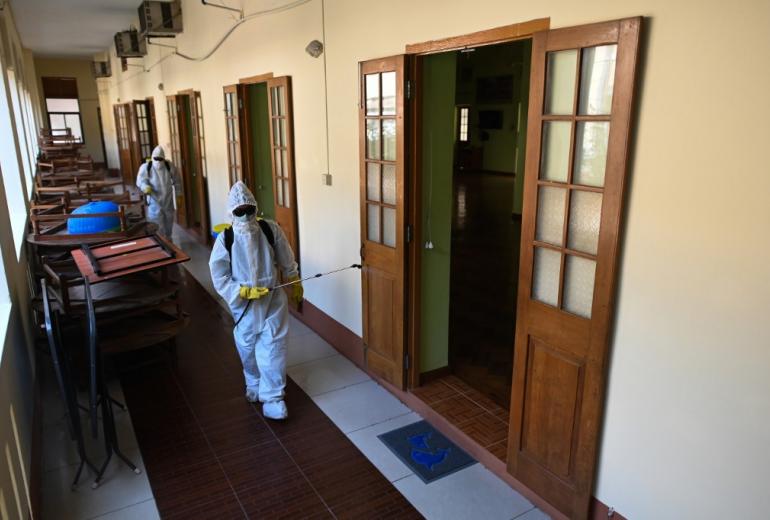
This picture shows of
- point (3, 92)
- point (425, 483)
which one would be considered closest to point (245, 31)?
point (3, 92)

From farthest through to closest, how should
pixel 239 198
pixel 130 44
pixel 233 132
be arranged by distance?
pixel 130 44 < pixel 233 132 < pixel 239 198

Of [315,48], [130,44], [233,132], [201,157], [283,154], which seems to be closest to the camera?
[315,48]

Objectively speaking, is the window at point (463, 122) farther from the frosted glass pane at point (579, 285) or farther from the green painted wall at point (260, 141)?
the frosted glass pane at point (579, 285)

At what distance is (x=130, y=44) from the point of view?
9.55 m

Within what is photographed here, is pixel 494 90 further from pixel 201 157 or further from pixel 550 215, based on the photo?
Answer: pixel 550 215

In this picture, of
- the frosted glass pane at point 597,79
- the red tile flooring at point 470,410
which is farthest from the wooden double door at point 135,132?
the frosted glass pane at point 597,79

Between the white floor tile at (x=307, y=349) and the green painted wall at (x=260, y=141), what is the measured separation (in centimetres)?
186

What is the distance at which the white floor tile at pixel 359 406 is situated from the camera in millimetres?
3520

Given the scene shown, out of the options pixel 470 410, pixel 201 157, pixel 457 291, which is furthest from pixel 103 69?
pixel 470 410

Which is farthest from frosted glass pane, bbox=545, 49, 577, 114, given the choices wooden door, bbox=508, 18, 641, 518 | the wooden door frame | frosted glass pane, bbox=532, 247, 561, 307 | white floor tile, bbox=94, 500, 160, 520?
white floor tile, bbox=94, 500, 160, 520

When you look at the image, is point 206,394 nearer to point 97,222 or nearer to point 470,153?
point 97,222

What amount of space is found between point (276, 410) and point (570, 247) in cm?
213

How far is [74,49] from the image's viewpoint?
14.5 metres

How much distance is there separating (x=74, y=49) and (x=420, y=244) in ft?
48.5
